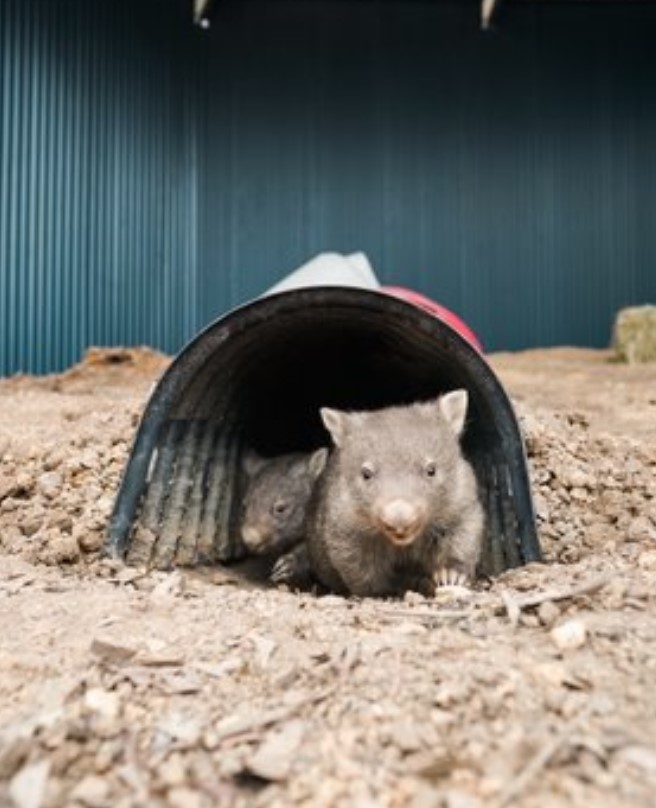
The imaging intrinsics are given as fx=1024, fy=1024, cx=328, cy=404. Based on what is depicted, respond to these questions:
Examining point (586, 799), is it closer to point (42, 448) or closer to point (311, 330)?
point (311, 330)

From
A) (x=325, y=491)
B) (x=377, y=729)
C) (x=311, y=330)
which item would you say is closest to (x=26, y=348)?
(x=311, y=330)

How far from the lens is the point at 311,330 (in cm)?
504

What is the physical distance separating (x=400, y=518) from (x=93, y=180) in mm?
7843

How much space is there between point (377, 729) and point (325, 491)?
2.36 m

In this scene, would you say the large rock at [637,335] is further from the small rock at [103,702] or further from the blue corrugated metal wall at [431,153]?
the small rock at [103,702]

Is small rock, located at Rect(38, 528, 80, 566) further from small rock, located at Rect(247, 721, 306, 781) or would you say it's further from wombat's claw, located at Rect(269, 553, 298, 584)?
small rock, located at Rect(247, 721, 306, 781)

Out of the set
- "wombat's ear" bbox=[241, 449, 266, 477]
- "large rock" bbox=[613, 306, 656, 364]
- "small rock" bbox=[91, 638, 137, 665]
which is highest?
"large rock" bbox=[613, 306, 656, 364]

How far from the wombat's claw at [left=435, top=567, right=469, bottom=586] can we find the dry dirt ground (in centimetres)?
22

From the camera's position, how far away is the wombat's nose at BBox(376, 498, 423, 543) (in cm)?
352

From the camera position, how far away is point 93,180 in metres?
10.4

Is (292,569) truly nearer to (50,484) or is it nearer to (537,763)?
(50,484)

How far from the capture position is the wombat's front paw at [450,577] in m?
4.02

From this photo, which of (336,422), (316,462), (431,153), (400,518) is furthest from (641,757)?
(431,153)

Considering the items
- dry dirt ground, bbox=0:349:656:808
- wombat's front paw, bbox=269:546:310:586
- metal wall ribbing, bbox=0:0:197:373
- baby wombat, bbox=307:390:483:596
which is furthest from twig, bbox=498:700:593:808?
metal wall ribbing, bbox=0:0:197:373
